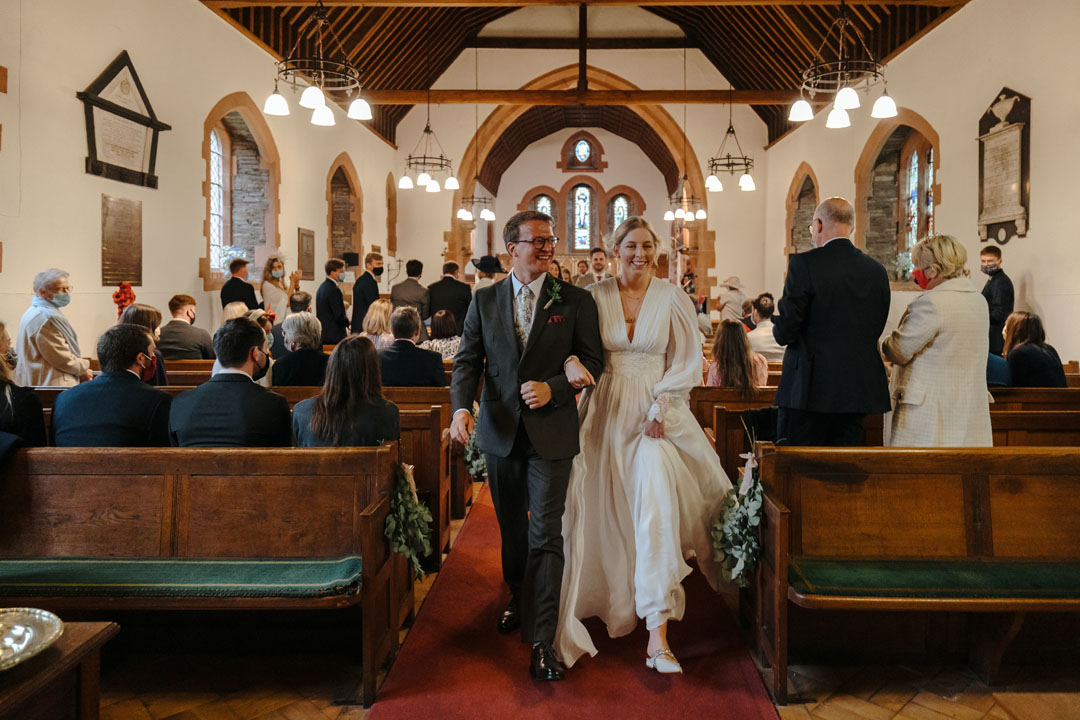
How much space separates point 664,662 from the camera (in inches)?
101

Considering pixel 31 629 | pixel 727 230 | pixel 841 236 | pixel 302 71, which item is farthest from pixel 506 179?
pixel 31 629

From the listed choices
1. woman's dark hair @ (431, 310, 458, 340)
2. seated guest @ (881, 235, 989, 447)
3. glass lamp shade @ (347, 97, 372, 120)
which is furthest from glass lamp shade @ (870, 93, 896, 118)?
glass lamp shade @ (347, 97, 372, 120)

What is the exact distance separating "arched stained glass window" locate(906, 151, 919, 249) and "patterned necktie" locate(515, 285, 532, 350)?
833cm

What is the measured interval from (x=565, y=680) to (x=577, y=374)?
0.95m

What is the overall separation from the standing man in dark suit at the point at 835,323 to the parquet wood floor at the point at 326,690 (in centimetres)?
89

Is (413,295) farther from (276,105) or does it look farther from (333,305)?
(276,105)

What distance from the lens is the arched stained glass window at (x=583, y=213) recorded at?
22.9 meters

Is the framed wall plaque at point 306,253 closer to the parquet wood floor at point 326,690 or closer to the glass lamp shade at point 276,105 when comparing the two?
the glass lamp shade at point 276,105

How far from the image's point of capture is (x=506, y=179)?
2256 centimetres

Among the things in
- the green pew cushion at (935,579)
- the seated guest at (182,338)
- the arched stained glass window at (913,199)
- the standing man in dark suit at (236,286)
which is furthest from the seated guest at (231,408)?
the arched stained glass window at (913,199)

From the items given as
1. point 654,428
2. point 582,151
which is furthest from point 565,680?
point 582,151

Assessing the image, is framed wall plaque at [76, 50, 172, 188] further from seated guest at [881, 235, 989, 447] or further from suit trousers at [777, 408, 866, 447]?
seated guest at [881, 235, 989, 447]

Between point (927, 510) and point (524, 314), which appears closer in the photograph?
point (927, 510)

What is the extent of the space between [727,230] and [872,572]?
1230 cm
